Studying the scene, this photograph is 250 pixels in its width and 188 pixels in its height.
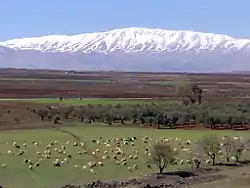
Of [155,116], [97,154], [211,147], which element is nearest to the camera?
[211,147]

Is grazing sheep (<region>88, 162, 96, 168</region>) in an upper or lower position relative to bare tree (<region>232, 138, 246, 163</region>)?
lower

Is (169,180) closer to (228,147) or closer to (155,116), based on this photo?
(228,147)

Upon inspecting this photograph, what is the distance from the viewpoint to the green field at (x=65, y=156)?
121 ft

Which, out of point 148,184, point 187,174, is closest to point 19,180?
point 148,184

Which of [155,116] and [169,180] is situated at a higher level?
[155,116]

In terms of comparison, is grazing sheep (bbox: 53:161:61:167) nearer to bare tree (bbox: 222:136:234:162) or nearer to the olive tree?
the olive tree

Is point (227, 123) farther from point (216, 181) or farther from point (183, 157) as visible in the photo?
point (216, 181)

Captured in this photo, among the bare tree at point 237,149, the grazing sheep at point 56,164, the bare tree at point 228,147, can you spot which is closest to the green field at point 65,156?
the grazing sheep at point 56,164

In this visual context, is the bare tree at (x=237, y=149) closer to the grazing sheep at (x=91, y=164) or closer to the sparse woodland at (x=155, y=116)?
the grazing sheep at (x=91, y=164)

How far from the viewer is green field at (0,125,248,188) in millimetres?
36875

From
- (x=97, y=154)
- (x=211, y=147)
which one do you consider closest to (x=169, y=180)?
(x=211, y=147)

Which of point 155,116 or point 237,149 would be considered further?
point 155,116

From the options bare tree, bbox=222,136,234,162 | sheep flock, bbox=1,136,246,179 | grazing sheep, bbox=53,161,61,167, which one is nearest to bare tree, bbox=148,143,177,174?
sheep flock, bbox=1,136,246,179

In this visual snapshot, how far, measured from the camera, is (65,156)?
4388 cm
